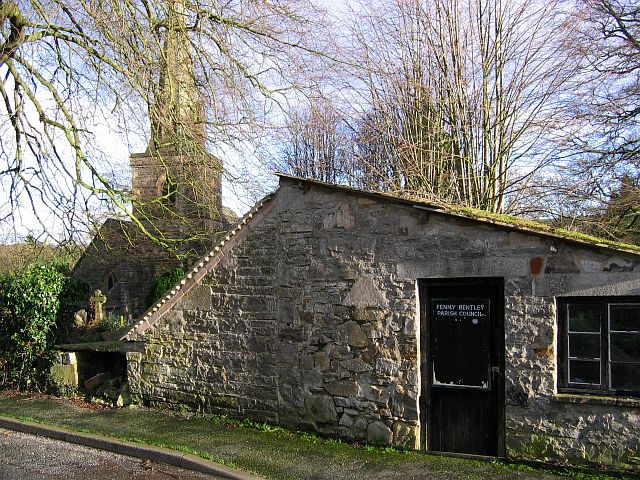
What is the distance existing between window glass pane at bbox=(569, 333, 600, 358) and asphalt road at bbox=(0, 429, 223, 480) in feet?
14.2

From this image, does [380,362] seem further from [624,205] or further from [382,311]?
[624,205]

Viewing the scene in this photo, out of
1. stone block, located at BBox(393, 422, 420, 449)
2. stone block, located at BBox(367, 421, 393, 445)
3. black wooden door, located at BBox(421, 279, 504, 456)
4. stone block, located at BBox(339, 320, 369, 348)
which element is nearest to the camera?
black wooden door, located at BBox(421, 279, 504, 456)

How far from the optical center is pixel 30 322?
12.2 m

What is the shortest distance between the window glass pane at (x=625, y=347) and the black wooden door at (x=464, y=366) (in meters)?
1.16

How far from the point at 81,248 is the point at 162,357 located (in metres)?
2.75

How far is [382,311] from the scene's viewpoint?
7586mm

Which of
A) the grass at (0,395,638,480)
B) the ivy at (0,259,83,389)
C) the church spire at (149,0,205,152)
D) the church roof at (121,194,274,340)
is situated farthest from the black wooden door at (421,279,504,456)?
the ivy at (0,259,83,389)

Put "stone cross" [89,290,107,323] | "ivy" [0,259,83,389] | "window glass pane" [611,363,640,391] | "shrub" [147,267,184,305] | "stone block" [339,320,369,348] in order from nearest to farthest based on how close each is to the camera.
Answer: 1. "window glass pane" [611,363,640,391]
2. "stone block" [339,320,369,348]
3. "ivy" [0,259,83,389]
4. "stone cross" [89,290,107,323]
5. "shrub" [147,267,184,305]

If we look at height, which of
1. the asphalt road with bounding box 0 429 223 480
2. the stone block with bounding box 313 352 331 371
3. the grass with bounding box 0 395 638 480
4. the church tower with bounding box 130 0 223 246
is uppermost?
the church tower with bounding box 130 0 223 246

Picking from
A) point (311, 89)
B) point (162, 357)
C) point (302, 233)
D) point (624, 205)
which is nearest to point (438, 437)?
point (302, 233)

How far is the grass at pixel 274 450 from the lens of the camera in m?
6.51

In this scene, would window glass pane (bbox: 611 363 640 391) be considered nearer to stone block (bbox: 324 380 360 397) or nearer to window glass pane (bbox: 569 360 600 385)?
window glass pane (bbox: 569 360 600 385)

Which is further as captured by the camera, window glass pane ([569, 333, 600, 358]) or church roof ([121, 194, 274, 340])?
church roof ([121, 194, 274, 340])

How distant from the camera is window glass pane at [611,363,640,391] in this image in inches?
245
